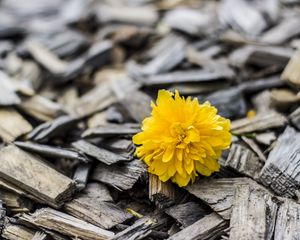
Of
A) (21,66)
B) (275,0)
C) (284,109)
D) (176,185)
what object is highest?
(275,0)

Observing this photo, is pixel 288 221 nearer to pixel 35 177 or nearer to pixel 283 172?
pixel 283 172

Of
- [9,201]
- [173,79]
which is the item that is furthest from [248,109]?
[9,201]

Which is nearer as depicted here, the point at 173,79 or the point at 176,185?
the point at 176,185

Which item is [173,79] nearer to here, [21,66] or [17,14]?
[21,66]

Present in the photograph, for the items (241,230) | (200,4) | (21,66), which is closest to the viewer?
(241,230)

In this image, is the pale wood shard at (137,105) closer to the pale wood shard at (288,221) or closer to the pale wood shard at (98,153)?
the pale wood shard at (98,153)

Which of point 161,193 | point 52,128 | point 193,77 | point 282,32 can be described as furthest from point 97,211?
point 282,32

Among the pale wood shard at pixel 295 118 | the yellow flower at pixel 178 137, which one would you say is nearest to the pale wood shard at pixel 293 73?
the pale wood shard at pixel 295 118
